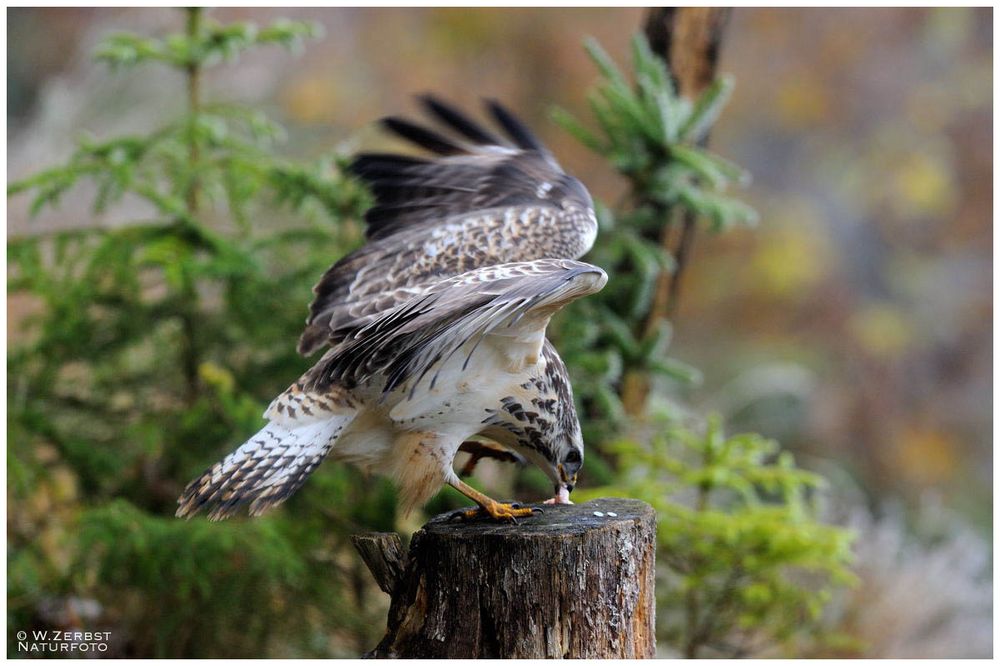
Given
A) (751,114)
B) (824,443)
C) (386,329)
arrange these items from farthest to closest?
(751,114) → (824,443) → (386,329)

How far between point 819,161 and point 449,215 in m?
9.82

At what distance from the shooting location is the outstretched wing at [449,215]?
3410 mm

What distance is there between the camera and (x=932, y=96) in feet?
41.1

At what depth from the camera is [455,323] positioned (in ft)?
8.14

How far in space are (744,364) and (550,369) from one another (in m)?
9.21

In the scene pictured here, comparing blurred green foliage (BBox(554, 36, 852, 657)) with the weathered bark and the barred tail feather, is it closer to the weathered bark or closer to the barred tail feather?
the weathered bark

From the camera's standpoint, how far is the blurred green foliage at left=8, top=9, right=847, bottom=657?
447cm

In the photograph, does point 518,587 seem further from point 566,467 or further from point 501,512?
point 566,467

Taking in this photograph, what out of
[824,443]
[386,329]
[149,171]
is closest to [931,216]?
[824,443]

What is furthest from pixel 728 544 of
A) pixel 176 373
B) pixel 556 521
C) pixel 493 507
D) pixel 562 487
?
pixel 176 373

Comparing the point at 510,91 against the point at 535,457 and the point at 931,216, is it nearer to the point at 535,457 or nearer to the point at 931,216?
the point at 931,216

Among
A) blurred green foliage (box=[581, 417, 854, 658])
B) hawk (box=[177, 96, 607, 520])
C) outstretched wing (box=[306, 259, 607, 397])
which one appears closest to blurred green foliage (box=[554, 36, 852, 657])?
blurred green foliage (box=[581, 417, 854, 658])

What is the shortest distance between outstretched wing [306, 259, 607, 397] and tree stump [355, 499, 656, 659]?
48 centimetres

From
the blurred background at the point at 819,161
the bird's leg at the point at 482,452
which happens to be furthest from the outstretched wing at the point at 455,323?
the blurred background at the point at 819,161
